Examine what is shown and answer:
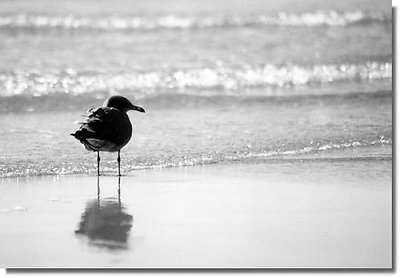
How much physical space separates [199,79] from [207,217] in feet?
3.48

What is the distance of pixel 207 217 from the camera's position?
12.4 feet

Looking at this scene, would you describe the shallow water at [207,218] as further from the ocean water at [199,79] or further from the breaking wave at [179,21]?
the breaking wave at [179,21]

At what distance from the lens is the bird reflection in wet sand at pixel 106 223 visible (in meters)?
3.62

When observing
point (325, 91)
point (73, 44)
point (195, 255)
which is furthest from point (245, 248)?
point (73, 44)

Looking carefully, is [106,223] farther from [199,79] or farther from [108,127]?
[199,79]

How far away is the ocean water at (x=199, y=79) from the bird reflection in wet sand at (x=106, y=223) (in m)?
0.32

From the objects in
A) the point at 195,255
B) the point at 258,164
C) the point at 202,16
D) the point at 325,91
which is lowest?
the point at 195,255

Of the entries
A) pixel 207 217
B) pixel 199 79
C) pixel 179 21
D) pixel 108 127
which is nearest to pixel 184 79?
pixel 199 79

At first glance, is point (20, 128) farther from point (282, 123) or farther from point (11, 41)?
point (282, 123)

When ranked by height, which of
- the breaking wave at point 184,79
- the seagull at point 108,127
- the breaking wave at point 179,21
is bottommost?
the seagull at point 108,127

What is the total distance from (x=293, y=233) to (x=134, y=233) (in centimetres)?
57

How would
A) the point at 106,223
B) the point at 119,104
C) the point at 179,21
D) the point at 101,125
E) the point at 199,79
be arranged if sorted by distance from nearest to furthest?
the point at 106,223, the point at 101,125, the point at 119,104, the point at 179,21, the point at 199,79

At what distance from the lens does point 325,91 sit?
457 cm

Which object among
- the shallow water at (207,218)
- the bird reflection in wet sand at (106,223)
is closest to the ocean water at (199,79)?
the shallow water at (207,218)
